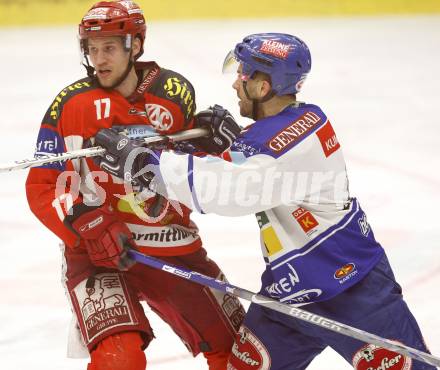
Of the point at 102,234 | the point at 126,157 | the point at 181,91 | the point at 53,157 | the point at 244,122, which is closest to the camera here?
the point at 126,157

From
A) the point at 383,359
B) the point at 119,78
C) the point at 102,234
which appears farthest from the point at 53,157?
the point at 383,359

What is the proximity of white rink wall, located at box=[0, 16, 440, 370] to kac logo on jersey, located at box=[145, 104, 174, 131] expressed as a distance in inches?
39.6

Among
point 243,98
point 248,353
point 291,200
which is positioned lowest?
point 248,353

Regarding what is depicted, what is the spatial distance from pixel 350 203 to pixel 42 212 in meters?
0.94

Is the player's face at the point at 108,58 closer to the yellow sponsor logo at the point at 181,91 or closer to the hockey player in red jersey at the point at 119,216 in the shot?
the hockey player in red jersey at the point at 119,216

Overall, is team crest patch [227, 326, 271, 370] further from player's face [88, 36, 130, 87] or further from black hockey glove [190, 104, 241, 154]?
player's face [88, 36, 130, 87]

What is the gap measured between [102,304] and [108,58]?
0.76 metres

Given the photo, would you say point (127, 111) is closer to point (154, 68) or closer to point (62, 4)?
point (154, 68)

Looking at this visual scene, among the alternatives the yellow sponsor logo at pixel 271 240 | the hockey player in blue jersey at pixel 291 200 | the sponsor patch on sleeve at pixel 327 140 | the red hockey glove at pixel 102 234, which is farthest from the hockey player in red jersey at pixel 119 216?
the sponsor patch on sleeve at pixel 327 140

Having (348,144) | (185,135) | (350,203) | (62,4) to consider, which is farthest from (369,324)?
(62,4)

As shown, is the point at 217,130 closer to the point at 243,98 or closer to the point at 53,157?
the point at 243,98

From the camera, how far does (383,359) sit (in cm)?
284

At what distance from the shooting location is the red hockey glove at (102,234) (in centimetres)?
292

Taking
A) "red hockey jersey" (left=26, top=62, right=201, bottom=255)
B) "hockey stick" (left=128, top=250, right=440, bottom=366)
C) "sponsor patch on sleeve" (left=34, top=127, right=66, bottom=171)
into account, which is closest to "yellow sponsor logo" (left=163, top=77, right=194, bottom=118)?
"red hockey jersey" (left=26, top=62, right=201, bottom=255)
